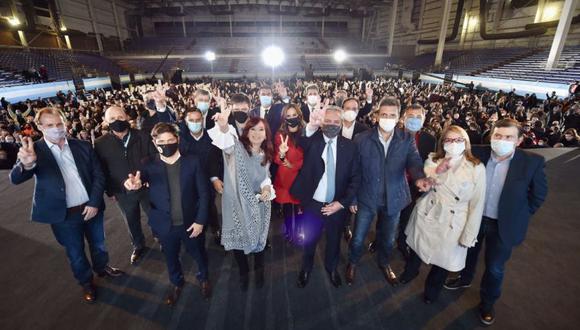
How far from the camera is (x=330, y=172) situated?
2.52m

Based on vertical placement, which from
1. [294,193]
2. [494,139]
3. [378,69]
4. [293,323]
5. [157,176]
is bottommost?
[293,323]

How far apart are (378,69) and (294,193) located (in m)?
31.2

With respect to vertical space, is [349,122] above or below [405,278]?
above

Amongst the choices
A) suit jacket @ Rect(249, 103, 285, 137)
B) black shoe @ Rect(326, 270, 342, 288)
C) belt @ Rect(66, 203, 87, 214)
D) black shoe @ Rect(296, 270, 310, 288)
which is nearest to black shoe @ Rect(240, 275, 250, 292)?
black shoe @ Rect(296, 270, 310, 288)

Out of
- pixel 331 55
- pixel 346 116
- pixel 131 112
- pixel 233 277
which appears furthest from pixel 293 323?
pixel 331 55

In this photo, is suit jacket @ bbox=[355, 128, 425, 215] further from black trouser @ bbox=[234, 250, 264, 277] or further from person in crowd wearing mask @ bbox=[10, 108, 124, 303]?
person in crowd wearing mask @ bbox=[10, 108, 124, 303]

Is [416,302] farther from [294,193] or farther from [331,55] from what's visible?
[331,55]

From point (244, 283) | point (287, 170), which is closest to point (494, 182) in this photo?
point (287, 170)

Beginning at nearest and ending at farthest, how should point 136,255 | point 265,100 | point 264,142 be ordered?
point 264,142, point 136,255, point 265,100

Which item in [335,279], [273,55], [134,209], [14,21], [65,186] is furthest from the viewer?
[14,21]

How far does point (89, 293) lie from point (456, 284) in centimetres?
384

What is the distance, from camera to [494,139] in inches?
83.2

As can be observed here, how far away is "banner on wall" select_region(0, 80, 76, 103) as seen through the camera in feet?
41.1

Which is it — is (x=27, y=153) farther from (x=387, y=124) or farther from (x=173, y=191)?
(x=387, y=124)
